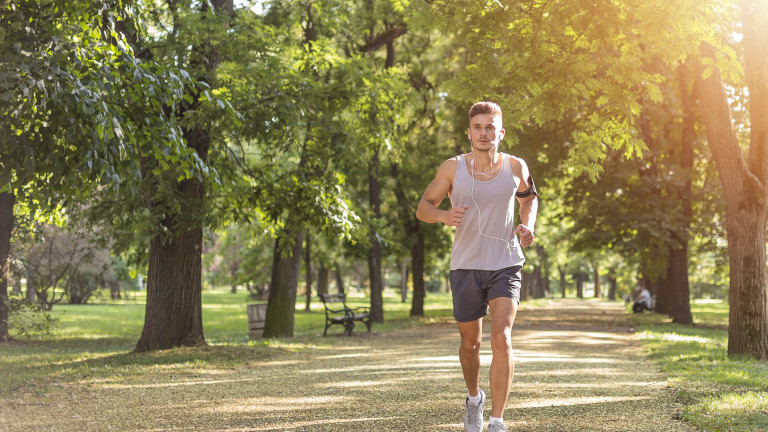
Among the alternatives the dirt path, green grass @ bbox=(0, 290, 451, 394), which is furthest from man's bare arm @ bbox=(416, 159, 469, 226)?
green grass @ bbox=(0, 290, 451, 394)

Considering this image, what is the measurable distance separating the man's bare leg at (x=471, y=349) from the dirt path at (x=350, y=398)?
27.4 inches

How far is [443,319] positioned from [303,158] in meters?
13.9

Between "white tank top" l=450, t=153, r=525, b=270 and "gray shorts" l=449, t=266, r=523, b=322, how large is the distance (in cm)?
5

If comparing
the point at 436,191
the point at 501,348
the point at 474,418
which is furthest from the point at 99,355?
the point at 501,348

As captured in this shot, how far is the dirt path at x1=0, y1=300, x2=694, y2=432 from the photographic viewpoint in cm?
618

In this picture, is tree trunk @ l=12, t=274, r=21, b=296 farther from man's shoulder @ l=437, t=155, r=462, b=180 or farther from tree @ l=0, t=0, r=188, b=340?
man's shoulder @ l=437, t=155, r=462, b=180

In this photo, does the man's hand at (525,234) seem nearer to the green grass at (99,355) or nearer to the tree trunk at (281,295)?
the green grass at (99,355)

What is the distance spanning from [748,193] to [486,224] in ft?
26.0

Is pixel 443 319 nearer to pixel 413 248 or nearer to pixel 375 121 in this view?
pixel 413 248

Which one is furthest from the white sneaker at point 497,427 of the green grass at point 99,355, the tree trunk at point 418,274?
the tree trunk at point 418,274

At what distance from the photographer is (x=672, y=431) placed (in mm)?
5500

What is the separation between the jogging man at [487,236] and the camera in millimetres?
4773

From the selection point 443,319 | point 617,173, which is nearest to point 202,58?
point 617,173

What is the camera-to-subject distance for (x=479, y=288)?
16.1 ft
